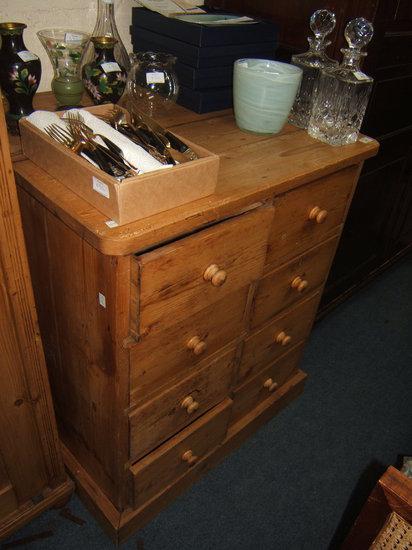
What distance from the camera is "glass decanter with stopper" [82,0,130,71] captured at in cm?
121

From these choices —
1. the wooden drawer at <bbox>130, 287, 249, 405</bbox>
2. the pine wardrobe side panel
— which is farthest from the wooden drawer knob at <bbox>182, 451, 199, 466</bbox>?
the wooden drawer at <bbox>130, 287, 249, 405</bbox>

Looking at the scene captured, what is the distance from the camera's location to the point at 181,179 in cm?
83

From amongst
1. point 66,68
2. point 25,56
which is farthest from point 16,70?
point 66,68

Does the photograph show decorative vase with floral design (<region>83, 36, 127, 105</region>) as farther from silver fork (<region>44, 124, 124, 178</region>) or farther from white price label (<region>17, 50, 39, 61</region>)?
silver fork (<region>44, 124, 124, 178</region>)

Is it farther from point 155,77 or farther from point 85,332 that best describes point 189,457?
point 155,77

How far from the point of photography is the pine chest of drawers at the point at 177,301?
88 centimetres

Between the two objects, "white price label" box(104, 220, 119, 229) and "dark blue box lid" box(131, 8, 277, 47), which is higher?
"dark blue box lid" box(131, 8, 277, 47)

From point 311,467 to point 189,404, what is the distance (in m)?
0.68

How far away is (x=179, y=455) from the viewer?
1.35 meters

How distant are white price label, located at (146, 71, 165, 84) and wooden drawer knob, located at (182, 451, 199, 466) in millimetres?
1054

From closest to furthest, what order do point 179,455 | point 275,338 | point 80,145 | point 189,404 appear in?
point 80,145 → point 189,404 → point 179,455 → point 275,338

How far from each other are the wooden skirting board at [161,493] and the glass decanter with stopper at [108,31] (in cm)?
118

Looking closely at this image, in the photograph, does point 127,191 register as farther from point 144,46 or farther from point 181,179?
point 144,46

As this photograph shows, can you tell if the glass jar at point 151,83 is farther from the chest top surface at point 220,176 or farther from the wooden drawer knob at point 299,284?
the wooden drawer knob at point 299,284
